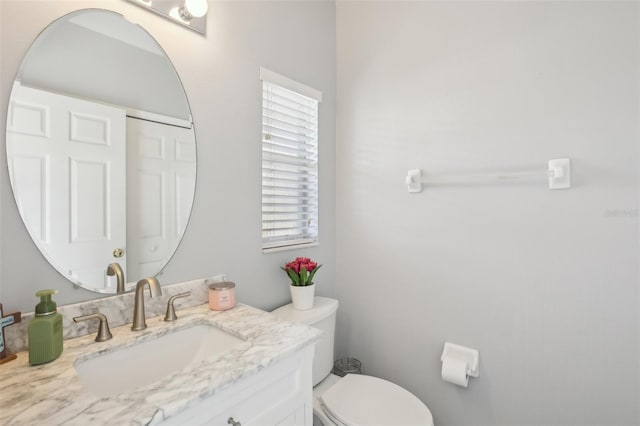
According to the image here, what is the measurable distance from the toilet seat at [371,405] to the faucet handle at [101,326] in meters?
0.87

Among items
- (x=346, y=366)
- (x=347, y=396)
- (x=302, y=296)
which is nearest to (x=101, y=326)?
(x=302, y=296)

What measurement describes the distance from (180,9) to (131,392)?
127 centimetres

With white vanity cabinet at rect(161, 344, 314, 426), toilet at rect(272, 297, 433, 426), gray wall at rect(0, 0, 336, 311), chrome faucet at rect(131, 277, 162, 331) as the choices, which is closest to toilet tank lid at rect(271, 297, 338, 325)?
toilet at rect(272, 297, 433, 426)

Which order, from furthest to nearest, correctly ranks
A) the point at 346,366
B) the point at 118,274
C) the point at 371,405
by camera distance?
the point at 346,366 < the point at 371,405 < the point at 118,274

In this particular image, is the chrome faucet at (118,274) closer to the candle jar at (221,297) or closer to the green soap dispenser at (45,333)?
the green soap dispenser at (45,333)

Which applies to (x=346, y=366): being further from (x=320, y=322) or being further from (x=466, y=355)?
(x=466, y=355)

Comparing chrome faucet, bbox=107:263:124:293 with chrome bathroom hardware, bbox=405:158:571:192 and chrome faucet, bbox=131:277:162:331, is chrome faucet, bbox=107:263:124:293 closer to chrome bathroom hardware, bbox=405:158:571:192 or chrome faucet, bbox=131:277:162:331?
chrome faucet, bbox=131:277:162:331

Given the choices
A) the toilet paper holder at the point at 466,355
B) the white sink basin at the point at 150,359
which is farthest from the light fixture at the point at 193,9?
the toilet paper holder at the point at 466,355

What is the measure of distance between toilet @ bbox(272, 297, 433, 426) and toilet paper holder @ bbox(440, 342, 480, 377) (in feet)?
0.89

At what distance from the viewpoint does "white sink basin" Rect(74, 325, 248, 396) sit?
81 centimetres

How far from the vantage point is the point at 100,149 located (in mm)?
Answer: 952

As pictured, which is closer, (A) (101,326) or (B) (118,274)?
(A) (101,326)

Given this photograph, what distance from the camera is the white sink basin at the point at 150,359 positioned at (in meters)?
0.81

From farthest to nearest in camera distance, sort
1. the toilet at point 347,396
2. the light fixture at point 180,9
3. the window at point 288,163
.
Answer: the window at point 288,163 < the toilet at point 347,396 < the light fixture at point 180,9
